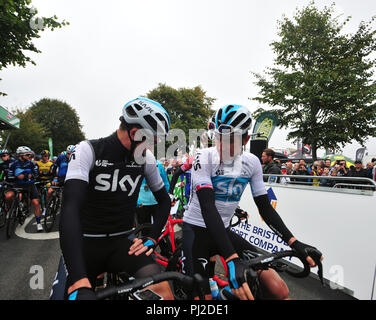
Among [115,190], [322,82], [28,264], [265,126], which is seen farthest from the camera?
[322,82]

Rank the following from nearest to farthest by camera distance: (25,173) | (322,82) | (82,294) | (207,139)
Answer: (82,294), (207,139), (25,173), (322,82)

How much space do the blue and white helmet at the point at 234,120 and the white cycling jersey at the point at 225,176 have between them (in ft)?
0.85

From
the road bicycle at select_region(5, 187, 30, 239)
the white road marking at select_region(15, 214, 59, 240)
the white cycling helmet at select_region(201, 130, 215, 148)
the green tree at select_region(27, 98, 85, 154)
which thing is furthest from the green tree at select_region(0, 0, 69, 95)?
the green tree at select_region(27, 98, 85, 154)

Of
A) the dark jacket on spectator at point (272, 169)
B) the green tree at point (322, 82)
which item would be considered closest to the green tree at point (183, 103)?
the green tree at point (322, 82)

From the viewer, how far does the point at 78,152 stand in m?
1.69

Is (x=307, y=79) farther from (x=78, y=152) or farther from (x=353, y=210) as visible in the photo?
(x=78, y=152)

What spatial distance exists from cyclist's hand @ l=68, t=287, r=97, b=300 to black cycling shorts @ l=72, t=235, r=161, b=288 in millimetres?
586

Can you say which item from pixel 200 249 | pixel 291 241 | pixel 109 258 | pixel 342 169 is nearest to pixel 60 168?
pixel 109 258

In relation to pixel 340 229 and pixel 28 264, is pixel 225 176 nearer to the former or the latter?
pixel 340 229

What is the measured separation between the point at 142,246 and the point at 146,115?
39.2 inches

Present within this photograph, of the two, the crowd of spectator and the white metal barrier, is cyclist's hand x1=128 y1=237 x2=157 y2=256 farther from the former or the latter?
the crowd of spectator

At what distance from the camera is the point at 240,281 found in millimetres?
1316

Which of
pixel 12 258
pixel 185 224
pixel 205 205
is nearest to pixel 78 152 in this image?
pixel 205 205
